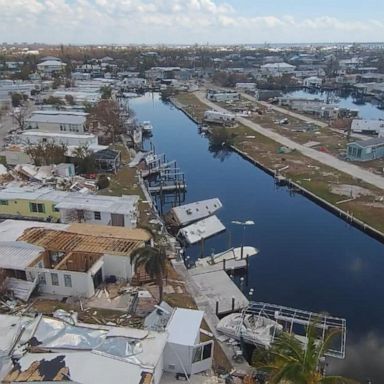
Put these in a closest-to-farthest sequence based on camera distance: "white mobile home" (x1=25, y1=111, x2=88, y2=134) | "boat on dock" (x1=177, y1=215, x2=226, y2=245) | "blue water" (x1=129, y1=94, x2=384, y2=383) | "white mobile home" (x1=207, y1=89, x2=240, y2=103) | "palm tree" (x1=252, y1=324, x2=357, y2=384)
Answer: "palm tree" (x1=252, y1=324, x2=357, y2=384) → "blue water" (x1=129, y1=94, x2=384, y2=383) → "boat on dock" (x1=177, y1=215, x2=226, y2=245) → "white mobile home" (x1=25, y1=111, x2=88, y2=134) → "white mobile home" (x1=207, y1=89, x2=240, y2=103)

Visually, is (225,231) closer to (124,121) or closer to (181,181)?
(181,181)

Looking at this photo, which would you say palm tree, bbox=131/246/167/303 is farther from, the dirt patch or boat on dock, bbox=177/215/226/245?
the dirt patch

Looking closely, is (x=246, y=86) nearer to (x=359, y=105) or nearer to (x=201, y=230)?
(x=359, y=105)

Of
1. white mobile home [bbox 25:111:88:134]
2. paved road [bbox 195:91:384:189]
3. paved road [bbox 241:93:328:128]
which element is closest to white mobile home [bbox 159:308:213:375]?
paved road [bbox 195:91:384:189]

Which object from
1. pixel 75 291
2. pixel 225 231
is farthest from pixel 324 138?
pixel 75 291

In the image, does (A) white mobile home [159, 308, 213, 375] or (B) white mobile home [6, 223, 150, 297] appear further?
(B) white mobile home [6, 223, 150, 297]

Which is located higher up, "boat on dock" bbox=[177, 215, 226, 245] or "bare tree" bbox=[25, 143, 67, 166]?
"bare tree" bbox=[25, 143, 67, 166]
